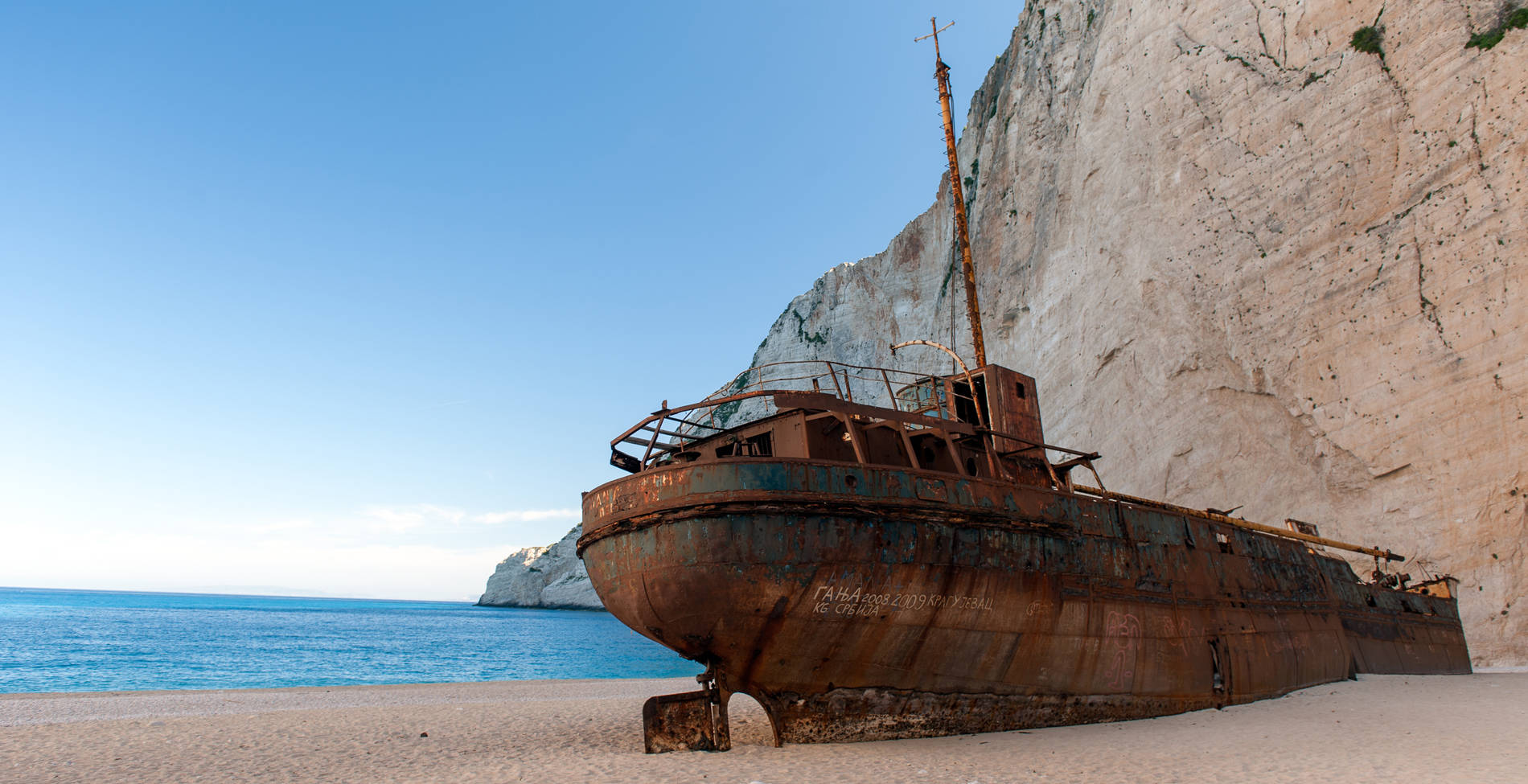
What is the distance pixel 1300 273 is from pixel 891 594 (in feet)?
82.5

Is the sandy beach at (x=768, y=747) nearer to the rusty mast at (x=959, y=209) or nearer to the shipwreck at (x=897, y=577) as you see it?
the shipwreck at (x=897, y=577)

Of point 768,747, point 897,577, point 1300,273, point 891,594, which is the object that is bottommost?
point 768,747

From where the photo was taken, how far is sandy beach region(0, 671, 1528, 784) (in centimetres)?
878

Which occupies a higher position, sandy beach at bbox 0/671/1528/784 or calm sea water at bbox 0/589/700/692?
sandy beach at bbox 0/671/1528/784

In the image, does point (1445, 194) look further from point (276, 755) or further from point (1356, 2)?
point (276, 755)

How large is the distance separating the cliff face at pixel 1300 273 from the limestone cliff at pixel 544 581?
66365 mm

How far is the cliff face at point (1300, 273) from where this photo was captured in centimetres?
2305

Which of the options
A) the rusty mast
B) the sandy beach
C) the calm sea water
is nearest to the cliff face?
the sandy beach

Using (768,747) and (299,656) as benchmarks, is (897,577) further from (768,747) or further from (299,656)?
(299,656)

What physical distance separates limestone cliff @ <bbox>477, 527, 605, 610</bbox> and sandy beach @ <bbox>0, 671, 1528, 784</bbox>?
72737mm

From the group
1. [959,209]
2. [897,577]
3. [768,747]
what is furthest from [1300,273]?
[768,747]

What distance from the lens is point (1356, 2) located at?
27.6m

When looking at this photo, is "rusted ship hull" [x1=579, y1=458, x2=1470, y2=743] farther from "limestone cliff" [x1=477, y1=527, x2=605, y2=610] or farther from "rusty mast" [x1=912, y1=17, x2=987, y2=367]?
"limestone cliff" [x1=477, y1=527, x2=605, y2=610]

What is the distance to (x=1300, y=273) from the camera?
2709cm
